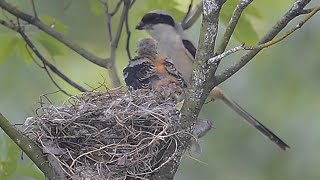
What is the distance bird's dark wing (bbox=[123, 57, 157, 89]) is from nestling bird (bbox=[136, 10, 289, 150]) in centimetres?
60

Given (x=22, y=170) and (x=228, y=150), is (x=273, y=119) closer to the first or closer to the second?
(x=228, y=150)

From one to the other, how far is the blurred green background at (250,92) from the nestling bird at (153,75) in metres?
0.54

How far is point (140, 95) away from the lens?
3486 millimetres

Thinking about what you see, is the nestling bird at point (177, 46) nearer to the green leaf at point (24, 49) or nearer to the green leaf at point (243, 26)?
the green leaf at point (24, 49)

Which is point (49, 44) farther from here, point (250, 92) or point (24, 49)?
point (250, 92)

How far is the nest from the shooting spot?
2.95 metres

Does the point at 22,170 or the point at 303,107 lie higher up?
the point at 22,170

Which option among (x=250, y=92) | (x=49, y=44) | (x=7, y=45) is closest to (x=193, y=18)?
(x=49, y=44)

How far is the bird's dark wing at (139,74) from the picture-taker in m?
3.94

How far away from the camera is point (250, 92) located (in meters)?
5.36

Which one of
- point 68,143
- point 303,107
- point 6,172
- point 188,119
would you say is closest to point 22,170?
point 6,172

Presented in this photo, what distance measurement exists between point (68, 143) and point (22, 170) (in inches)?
10.9

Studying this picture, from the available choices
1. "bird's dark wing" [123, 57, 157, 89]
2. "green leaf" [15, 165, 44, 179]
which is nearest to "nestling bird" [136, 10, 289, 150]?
"bird's dark wing" [123, 57, 157, 89]

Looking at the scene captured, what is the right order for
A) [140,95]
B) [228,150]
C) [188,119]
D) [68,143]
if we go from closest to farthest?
[188,119] < [68,143] < [140,95] < [228,150]
